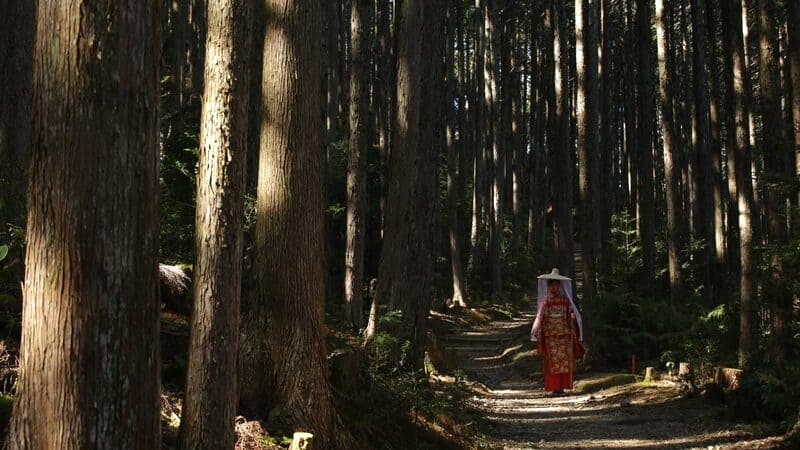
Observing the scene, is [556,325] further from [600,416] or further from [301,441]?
[301,441]

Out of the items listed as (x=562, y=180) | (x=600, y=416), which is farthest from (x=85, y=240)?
(x=562, y=180)

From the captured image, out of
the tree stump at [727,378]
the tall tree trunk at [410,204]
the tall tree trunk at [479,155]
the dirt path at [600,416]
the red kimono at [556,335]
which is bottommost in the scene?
the dirt path at [600,416]

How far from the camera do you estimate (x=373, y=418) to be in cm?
826

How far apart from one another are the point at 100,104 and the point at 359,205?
41.6 feet

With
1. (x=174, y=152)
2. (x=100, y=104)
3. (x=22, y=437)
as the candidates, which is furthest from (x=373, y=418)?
(x=174, y=152)

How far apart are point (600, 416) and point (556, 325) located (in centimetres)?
157

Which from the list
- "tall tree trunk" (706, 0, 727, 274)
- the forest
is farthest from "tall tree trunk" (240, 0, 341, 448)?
"tall tree trunk" (706, 0, 727, 274)

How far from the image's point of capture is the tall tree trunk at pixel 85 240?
3527mm

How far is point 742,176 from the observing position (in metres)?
14.0

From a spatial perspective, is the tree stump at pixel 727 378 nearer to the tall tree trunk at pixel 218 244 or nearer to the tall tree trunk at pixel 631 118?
the tall tree trunk at pixel 218 244

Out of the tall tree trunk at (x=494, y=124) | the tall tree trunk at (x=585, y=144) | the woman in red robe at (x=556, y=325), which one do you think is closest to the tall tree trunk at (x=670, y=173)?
the tall tree trunk at (x=585, y=144)

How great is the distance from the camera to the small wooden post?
6238 millimetres

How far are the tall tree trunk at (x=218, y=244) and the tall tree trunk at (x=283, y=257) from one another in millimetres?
1174

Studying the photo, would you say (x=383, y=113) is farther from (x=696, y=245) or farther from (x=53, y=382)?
(x=53, y=382)
